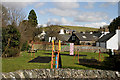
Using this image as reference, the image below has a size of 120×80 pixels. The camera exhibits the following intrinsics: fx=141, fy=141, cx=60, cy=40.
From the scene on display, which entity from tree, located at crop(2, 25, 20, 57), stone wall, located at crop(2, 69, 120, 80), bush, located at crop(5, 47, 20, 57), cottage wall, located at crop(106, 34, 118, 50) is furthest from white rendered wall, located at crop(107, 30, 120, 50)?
stone wall, located at crop(2, 69, 120, 80)

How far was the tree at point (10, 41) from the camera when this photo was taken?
58.9ft

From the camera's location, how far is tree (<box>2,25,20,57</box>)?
1794 centimetres

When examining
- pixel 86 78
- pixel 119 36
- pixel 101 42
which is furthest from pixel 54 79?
A: pixel 101 42

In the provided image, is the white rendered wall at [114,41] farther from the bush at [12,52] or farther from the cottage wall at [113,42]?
the bush at [12,52]

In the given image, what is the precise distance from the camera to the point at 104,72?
10789 millimetres

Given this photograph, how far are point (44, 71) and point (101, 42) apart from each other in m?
26.6

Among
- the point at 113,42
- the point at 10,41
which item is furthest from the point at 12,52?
the point at 113,42

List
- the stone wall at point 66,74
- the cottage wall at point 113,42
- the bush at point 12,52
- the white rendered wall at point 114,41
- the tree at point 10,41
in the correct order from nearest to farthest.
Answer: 1. the stone wall at point 66,74
2. the tree at point 10,41
3. the bush at point 12,52
4. the white rendered wall at point 114,41
5. the cottage wall at point 113,42

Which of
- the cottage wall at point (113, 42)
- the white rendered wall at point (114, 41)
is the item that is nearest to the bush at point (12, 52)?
the cottage wall at point (113, 42)

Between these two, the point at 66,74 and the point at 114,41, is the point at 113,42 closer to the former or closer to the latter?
the point at 114,41

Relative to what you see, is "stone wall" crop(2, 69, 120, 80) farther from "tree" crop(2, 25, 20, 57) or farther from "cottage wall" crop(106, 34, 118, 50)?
"cottage wall" crop(106, 34, 118, 50)

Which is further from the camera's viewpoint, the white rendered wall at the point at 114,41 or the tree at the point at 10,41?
the white rendered wall at the point at 114,41

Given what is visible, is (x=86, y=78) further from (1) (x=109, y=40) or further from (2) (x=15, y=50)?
(1) (x=109, y=40)

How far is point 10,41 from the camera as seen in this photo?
1894 centimetres
